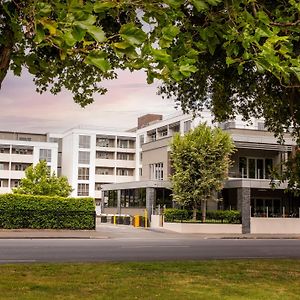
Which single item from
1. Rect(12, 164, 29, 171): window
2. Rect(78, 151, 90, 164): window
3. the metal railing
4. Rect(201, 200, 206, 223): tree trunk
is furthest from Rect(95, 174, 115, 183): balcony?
Rect(201, 200, 206, 223): tree trunk

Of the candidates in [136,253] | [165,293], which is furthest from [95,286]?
[136,253]

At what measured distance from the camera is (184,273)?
42.2ft

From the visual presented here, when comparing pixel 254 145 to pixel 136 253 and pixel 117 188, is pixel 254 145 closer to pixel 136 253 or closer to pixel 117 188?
pixel 117 188

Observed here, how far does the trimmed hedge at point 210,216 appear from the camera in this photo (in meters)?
39.0

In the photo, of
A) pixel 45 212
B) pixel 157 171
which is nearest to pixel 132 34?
pixel 45 212

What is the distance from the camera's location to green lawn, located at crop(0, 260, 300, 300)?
32.1 feet

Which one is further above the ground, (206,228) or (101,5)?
(101,5)

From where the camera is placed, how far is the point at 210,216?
41.2 m

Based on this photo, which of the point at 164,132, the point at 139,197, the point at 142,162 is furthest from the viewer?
the point at 164,132

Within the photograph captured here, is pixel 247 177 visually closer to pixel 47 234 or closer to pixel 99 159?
pixel 47 234

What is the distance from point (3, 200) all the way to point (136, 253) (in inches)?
601

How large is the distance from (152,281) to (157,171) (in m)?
41.9

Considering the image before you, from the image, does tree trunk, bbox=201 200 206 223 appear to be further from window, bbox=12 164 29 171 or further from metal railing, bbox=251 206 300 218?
window, bbox=12 164 29 171

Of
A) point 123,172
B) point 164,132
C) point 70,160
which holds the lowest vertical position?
point 123,172
